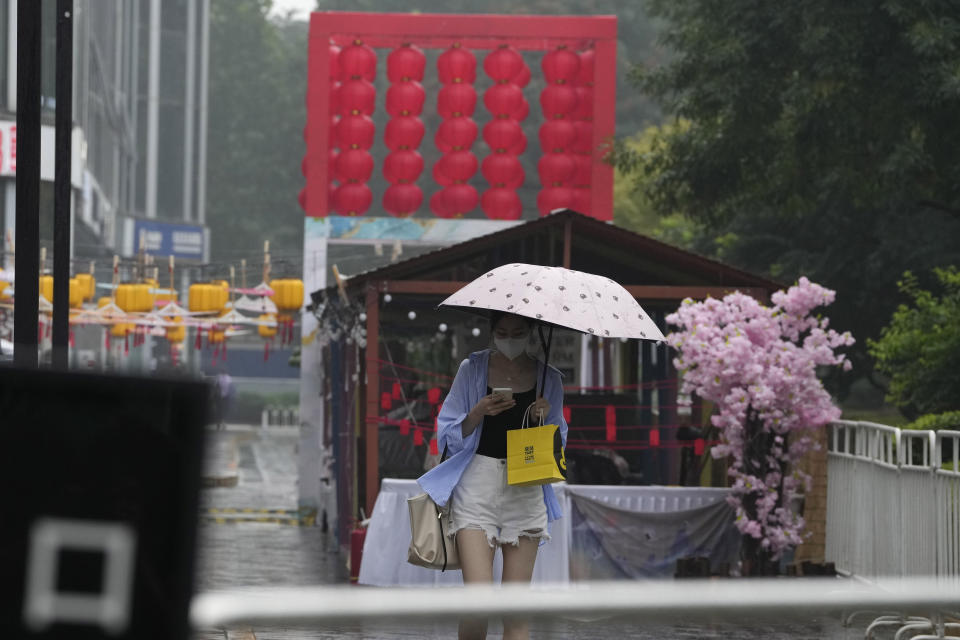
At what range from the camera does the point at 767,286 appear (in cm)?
1355

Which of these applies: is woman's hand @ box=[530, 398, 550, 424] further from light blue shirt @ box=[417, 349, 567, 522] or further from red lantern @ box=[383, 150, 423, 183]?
red lantern @ box=[383, 150, 423, 183]

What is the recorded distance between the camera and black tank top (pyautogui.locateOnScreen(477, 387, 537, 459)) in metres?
6.30

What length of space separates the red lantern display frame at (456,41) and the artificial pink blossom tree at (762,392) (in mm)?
6939

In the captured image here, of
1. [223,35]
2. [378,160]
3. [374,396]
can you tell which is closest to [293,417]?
[378,160]

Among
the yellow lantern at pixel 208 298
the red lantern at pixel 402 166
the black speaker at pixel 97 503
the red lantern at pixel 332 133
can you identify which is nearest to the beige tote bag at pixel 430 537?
the black speaker at pixel 97 503

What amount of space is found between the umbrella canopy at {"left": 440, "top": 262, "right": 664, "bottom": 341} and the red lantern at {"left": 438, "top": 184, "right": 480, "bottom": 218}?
12.7m

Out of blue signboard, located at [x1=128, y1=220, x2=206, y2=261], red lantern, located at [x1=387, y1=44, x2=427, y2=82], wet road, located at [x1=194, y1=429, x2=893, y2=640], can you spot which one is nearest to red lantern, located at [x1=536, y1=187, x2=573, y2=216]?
red lantern, located at [x1=387, y1=44, x2=427, y2=82]

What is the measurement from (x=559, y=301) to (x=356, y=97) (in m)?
12.9

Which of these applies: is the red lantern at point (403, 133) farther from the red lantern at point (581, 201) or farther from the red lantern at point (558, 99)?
the red lantern at point (581, 201)

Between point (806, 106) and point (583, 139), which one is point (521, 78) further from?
point (806, 106)

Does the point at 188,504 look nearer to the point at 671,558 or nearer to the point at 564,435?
the point at 564,435

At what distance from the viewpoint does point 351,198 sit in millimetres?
19375

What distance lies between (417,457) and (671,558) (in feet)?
13.5

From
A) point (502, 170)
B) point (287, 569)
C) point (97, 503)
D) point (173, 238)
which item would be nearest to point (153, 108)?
point (173, 238)
